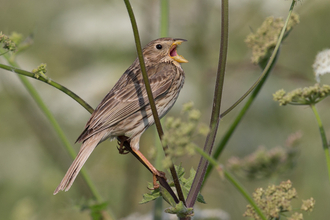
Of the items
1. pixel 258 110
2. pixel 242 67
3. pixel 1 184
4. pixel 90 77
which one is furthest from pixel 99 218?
pixel 258 110

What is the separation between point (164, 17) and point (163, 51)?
1.00 metres

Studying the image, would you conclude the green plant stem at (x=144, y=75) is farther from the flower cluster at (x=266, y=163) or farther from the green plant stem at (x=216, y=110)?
the flower cluster at (x=266, y=163)

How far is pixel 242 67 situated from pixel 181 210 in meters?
3.20

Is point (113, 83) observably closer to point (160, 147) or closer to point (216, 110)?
point (160, 147)

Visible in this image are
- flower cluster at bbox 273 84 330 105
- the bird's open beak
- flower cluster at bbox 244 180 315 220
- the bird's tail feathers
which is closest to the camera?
flower cluster at bbox 244 180 315 220

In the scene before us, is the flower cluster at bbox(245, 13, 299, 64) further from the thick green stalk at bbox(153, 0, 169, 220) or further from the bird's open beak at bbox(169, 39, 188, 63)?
the bird's open beak at bbox(169, 39, 188, 63)

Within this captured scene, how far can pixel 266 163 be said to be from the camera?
12.7 feet

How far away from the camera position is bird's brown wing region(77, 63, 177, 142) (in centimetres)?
408

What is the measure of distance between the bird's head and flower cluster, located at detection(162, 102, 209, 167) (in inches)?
114

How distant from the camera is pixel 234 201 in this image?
5902 millimetres

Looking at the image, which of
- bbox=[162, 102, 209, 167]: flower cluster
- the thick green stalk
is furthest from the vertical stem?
bbox=[162, 102, 209, 167]: flower cluster

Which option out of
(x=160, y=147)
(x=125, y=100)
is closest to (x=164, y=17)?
(x=125, y=100)

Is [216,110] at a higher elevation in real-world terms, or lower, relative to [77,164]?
lower

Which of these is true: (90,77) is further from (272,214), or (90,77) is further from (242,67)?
(272,214)
